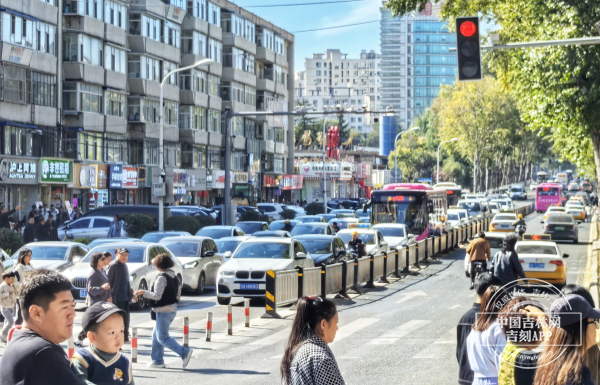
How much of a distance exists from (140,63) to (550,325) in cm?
5294

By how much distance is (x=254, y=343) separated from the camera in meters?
14.7

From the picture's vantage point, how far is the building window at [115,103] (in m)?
51.6

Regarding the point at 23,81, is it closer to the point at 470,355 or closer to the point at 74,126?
the point at 74,126

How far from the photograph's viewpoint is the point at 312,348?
4.82 meters

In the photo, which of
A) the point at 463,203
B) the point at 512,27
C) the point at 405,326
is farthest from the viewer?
the point at 463,203

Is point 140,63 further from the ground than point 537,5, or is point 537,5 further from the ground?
point 140,63

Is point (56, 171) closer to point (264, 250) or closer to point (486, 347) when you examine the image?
point (264, 250)

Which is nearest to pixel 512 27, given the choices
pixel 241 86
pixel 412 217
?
pixel 412 217

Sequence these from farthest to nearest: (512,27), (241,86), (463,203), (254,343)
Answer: (241,86) < (463,203) < (512,27) < (254,343)

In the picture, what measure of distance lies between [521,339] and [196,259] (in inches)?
714

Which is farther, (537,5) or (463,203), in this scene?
(463,203)

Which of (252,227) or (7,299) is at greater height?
(252,227)

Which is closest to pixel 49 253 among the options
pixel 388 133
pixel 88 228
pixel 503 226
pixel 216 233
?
pixel 216 233

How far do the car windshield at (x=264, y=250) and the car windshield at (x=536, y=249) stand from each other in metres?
6.78
